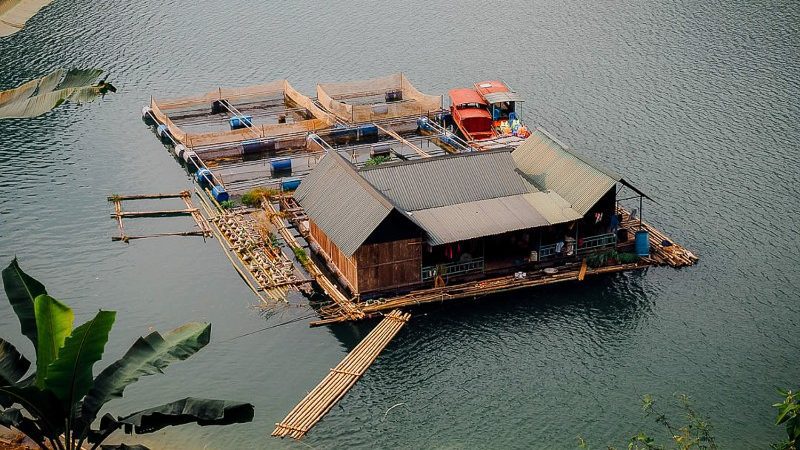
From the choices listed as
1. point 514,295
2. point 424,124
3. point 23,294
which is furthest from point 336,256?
point 424,124

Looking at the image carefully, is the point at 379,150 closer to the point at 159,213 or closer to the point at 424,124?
the point at 424,124

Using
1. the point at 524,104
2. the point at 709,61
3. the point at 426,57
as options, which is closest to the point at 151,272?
the point at 524,104

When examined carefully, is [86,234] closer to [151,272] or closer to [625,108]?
[151,272]

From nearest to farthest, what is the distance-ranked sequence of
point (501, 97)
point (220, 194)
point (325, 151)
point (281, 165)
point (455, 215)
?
point (455, 215)
point (220, 194)
point (281, 165)
point (325, 151)
point (501, 97)

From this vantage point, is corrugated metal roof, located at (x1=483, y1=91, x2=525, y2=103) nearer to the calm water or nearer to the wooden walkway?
the calm water

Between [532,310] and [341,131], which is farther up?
[341,131]

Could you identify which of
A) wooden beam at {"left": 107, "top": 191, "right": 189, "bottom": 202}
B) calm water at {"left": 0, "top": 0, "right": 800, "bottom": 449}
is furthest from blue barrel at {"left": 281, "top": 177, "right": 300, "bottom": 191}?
calm water at {"left": 0, "top": 0, "right": 800, "bottom": 449}
